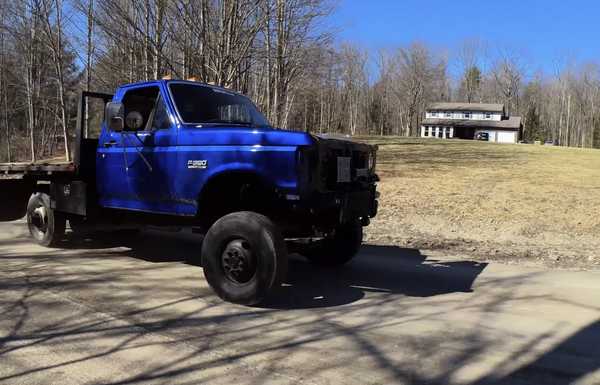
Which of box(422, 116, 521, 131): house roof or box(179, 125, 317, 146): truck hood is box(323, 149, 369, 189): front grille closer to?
box(179, 125, 317, 146): truck hood

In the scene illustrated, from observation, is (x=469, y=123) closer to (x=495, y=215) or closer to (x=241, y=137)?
(x=495, y=215)

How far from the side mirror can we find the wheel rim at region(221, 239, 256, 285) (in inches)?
86.7

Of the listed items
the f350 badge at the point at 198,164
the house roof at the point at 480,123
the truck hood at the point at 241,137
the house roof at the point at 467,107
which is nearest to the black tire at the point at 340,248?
the f350 badge at the point at 198,164

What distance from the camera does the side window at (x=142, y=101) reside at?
712cm

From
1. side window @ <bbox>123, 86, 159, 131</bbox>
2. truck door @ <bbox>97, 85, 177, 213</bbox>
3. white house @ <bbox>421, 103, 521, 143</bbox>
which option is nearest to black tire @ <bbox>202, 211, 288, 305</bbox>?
truck door @ <bbox>97, 85, 177, 213</bbox>

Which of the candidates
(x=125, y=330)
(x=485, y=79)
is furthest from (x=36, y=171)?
(x=485, y=79)

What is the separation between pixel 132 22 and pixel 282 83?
6073mm

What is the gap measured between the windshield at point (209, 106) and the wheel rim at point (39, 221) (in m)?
3.41

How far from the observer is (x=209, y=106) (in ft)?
23.1

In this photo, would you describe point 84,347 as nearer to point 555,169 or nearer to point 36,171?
point 36,171

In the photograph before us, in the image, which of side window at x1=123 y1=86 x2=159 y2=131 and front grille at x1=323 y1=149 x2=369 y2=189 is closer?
front grille at x1=323 y1=149 x2=369 y2=189

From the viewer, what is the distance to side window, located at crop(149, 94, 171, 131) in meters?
6.75

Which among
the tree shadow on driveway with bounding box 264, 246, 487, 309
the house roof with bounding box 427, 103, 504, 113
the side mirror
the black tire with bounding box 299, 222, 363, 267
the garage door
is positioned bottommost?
the tree shadow on driveway with bounding box 264, 246, 487, 309

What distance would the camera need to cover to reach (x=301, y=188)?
562 cm
